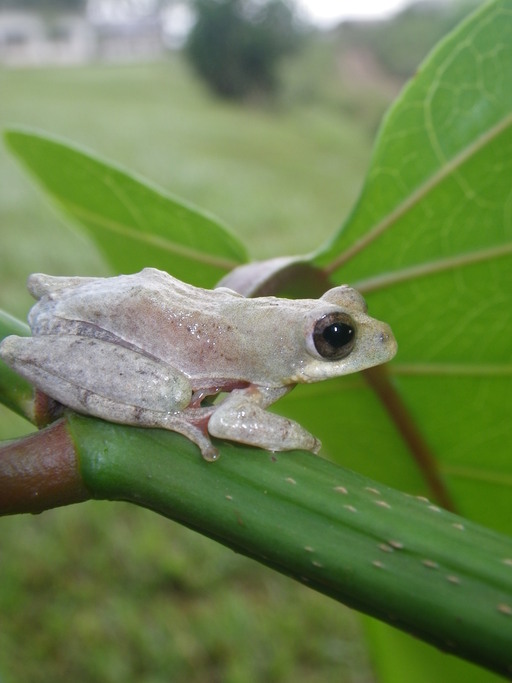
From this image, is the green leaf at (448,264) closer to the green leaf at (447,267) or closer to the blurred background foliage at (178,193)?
the green leaf at (447,267)

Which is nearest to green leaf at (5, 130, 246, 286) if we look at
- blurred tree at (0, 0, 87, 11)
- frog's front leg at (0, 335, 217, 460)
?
frog's front leg at (0, 335, 217, 460)

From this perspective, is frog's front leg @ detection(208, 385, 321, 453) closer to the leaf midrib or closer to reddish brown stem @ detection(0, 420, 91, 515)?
reddish brown stem @ detection(0, 420, 91, 515)

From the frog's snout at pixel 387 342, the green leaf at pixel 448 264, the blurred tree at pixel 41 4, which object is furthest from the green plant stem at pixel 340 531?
the blurred tree at pixel 41 4

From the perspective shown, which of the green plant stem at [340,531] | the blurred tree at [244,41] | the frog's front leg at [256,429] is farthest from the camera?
the blurred tree at [244,41]

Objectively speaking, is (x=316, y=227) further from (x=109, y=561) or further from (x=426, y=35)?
(x=426, y=35)

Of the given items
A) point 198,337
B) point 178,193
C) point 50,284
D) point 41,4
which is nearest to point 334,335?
point 198,337

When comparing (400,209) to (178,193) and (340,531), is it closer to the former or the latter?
(340,531)
